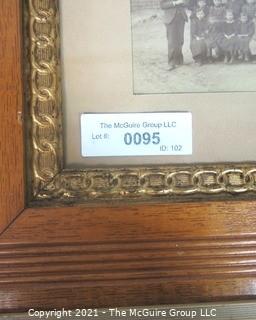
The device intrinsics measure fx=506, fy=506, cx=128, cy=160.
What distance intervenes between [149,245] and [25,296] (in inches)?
3.9

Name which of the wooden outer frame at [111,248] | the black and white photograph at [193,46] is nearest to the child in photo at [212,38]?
the black and white photograph at [193,46]

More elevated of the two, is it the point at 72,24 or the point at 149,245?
the point at 72,24

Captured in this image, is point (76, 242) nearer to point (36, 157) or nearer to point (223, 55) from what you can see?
point (36, 157)

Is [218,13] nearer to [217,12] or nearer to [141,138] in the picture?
[217,12]

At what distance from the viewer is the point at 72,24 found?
0.38m

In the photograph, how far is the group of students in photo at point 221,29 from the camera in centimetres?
38

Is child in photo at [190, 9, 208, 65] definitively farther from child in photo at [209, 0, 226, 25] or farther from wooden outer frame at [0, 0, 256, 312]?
wooden outer frame at [0, 0, 256, 312]

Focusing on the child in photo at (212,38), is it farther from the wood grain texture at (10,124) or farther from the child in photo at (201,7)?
the wood grain texture at (10,124)

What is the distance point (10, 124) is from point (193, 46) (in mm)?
149

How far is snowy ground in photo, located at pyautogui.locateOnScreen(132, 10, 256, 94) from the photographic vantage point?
38 centimetres

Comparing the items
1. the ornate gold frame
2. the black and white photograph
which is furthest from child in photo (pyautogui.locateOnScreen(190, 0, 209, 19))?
the ornate gold frame

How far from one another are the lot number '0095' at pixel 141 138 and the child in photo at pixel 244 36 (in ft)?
0.29

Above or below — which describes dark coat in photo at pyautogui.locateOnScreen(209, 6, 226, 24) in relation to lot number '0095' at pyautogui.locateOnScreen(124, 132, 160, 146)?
above

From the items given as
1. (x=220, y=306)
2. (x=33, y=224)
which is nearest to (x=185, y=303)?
(x=220, y=306)
